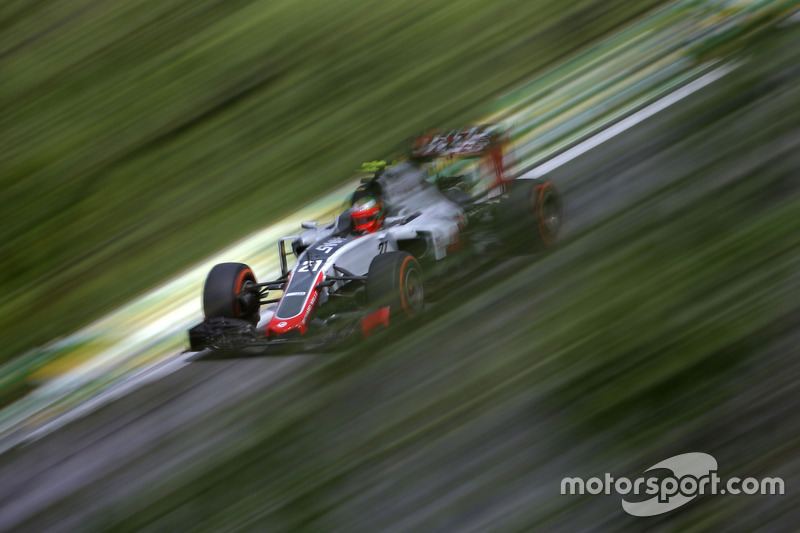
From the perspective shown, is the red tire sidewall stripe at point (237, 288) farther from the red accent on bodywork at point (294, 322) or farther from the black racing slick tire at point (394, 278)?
the black racing slick tire at point (394, 278)

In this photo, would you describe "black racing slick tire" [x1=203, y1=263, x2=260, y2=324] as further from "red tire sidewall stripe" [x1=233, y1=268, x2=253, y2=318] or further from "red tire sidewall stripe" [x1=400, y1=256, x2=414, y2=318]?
"red tire sidewall stripe" [x1=400, y1=256, x2=414, y2=318]

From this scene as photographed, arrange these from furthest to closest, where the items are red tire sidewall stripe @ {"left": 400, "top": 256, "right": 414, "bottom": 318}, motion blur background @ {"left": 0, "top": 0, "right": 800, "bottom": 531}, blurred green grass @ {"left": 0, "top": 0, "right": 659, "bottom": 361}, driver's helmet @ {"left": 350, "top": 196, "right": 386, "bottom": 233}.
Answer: driver's helmet @ {"left": 350, "top": 196, "right": 386, "bottom": 233} → red tire sidewall stripe @ {"left": 400, "top": 256, "right": 414, "bottom": 318} → blurred green grass @ {"left": 0, "top": 0, "right": 659, "bottom": 361} → motion blur background @ {"left": 0, "top": 0, "right": 800, "bottom": 531}

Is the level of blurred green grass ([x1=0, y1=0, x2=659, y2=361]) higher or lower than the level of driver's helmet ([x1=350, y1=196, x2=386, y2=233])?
higher

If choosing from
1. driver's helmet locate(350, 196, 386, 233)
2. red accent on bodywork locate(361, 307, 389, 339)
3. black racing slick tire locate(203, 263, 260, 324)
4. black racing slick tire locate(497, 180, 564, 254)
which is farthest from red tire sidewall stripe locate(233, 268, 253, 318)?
red accent on bodywork locate(361, 307, 389, 339)

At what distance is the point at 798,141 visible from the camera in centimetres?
66

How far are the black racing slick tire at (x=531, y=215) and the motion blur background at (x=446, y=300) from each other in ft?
0.20

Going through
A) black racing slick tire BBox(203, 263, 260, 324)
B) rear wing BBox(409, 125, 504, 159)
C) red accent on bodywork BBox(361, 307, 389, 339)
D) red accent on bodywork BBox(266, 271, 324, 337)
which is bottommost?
red accent on bodywork BBox(266, 271, 324, 337)

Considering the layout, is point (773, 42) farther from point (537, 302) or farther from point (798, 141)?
point (537, 302)

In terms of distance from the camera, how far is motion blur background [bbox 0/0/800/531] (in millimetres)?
583

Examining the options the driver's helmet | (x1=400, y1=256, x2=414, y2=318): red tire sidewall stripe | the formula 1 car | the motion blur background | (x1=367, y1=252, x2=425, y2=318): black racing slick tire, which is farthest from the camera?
the driver's helmet

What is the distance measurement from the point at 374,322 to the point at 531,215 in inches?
15.3

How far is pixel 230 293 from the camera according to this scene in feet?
4.91

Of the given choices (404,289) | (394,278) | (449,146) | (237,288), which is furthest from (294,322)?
(449,146)

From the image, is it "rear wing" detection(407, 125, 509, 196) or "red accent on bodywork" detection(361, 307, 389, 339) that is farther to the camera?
"rear wing" detection(407, 125, 509, 196)
